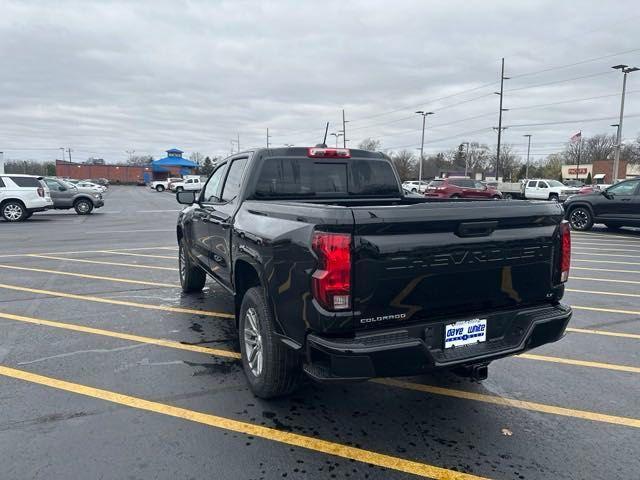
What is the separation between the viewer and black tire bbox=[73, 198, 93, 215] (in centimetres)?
2200

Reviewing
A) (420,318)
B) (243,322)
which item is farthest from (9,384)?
(420,318)

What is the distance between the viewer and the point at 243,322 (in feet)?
12.8

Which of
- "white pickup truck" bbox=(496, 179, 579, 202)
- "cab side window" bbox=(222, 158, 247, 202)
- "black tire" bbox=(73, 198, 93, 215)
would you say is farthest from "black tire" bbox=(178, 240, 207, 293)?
"white pickup truck" bbox=(496, 179, 579, 202)

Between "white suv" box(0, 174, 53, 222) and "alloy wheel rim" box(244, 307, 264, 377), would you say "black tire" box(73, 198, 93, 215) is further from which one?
"alloy wheel rim" box(244, 307, 264, 377)

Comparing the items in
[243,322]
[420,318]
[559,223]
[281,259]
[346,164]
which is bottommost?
[243,322]

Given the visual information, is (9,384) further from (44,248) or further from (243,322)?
(44,248)

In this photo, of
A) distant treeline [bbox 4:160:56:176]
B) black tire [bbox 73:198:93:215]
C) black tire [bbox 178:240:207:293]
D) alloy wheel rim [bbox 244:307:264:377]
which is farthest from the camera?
distant treeline [bbox 4:160:56:176]

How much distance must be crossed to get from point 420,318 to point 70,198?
22630 millimetres

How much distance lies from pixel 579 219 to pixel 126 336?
49.5ft

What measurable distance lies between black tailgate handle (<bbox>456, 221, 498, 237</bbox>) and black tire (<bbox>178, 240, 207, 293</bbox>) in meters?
4.36

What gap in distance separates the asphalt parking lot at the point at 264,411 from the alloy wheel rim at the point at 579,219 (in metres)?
10.9

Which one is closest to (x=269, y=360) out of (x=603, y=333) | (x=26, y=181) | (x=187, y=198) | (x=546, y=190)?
(x=187, y=198)

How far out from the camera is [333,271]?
8.88 ft

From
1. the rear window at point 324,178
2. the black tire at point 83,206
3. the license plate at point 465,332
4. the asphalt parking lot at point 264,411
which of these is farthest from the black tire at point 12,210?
the license plate at point 465,332
